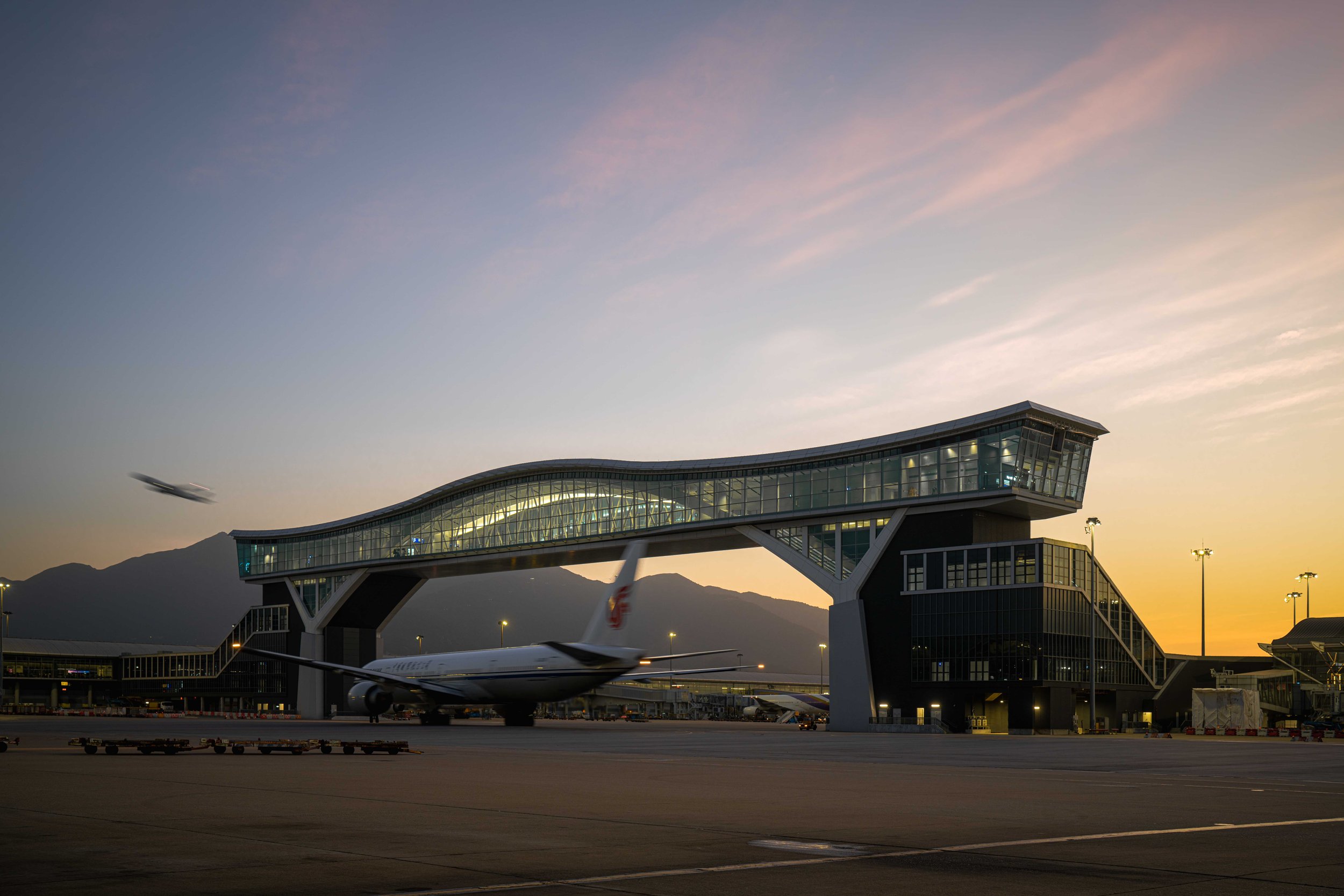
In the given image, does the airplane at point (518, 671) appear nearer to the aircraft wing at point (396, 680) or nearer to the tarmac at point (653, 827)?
the aircraft wing at point (396, 680)

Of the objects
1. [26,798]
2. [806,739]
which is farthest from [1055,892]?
[806,739]

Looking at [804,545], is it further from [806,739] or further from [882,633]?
[806,739]

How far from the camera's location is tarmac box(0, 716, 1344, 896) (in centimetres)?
1053

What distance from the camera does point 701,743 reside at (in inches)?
1865

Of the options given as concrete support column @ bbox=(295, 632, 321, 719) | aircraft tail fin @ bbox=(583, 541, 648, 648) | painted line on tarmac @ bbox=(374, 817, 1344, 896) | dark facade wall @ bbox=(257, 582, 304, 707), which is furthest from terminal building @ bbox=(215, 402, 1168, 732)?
painted line on tarmac @ bbox=(374, 817, 1344, 896)

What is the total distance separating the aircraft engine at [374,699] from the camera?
73938 millimetres

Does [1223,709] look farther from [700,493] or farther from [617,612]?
[617,612]

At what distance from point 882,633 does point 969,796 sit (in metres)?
55.2

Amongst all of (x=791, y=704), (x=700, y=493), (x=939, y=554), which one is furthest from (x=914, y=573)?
(x=791, y=704)

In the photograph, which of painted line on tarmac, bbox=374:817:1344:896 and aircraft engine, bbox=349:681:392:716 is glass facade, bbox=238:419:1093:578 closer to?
aircraft engine, bbox=349:681:392:716

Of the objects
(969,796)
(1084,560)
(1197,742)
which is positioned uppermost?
(1084,560)

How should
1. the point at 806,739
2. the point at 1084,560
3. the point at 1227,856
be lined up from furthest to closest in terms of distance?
the point at 1084,560 → the point at 806,739 → the point at 1227,856

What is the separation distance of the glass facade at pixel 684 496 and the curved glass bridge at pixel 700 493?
0.30 ft

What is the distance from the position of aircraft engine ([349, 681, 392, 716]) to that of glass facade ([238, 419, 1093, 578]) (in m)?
23.6
